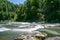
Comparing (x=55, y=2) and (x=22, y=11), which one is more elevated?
(x=55, y=2)

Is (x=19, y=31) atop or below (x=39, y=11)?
atop

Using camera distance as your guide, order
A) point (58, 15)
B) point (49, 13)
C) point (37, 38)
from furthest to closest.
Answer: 1. point (49, 13)
2. point (58, 15)
3. point (37, 38)

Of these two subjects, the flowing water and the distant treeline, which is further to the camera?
the distant treeline

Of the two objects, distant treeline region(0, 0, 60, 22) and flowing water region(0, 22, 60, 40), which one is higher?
flowing water region(0, 22, 60, 40)

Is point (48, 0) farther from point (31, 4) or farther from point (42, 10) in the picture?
point (31, 4)

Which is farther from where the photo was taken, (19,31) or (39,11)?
(39,11)

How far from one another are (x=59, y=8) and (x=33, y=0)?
21560 mm

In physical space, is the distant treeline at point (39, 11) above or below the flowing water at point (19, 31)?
below

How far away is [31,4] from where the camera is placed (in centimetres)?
9369

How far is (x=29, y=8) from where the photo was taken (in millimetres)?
93562

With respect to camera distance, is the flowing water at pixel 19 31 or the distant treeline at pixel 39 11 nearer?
the flowing water at pixel 19 31

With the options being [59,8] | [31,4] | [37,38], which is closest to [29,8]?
[31,4]

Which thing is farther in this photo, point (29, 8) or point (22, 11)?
point (22, 11)

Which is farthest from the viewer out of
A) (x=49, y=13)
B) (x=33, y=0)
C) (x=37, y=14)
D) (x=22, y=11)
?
(x=22, y=11)
